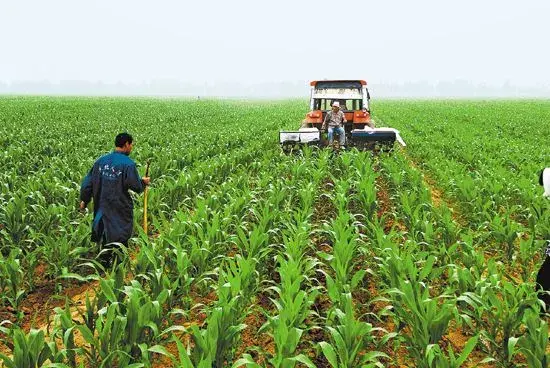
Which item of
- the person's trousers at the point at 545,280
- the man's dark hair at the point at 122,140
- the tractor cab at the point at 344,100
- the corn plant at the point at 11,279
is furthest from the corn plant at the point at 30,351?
the tractor cab at the point at 344,100

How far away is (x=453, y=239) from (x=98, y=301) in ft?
13.5

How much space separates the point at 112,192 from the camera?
5.45 meters

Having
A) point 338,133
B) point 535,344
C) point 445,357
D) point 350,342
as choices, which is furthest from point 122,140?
point 338,133

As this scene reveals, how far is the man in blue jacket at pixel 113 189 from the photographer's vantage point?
5453 millimetres

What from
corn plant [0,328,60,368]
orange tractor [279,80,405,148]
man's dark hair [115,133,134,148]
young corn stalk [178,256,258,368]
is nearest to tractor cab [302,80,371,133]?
orange tractor [279,80,405,148]

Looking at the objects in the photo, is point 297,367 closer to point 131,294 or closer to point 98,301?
point 131,294

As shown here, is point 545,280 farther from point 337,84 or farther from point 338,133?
point 337,84

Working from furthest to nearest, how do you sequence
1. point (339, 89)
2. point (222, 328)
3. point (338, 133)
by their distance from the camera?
point (339, 89)
point (338, 133)
point (222, 328)

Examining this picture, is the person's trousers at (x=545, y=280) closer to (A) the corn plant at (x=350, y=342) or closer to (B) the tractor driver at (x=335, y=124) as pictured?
(A) the corn plant at (x=350, y=342)

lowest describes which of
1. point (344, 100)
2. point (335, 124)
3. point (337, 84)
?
point (335, 124)

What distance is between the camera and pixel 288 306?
3.62 meters

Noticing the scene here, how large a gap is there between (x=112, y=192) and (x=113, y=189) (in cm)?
4

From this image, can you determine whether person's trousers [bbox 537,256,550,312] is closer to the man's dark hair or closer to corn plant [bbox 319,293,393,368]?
corn plant [bbox 319,293,393,368]

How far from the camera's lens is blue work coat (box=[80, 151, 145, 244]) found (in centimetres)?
545
